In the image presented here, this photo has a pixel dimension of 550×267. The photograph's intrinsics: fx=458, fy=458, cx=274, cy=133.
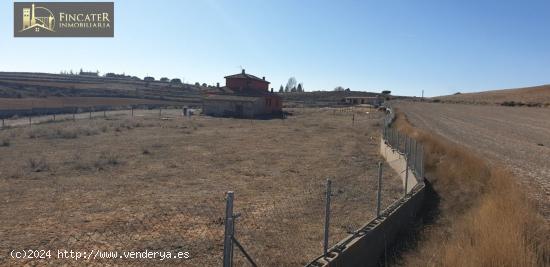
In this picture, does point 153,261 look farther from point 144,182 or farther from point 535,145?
point 535,145

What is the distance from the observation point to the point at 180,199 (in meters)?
12.4

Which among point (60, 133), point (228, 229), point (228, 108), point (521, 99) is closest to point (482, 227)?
point (228, 229)

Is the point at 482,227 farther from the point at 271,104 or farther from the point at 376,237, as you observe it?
the point at 271,104

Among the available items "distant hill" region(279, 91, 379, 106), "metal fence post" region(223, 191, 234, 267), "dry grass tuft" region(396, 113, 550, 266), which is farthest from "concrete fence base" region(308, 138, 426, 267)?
"distant hill" region(279, 91, 379, 106)

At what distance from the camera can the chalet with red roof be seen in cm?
6500

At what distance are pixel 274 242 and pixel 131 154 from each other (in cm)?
1492

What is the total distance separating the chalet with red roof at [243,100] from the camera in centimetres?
6500

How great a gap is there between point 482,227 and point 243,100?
58568 mm

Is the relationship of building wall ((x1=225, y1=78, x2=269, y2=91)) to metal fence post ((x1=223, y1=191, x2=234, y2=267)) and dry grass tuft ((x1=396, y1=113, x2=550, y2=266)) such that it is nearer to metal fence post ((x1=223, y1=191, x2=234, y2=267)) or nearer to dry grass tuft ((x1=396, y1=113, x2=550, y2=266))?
dry grass tuft ((x1=396, y1=113, x2=550, y2=266))

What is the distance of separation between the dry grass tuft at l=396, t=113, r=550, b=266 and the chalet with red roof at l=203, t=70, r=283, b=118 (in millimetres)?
51269

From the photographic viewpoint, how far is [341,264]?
6875 millimetres

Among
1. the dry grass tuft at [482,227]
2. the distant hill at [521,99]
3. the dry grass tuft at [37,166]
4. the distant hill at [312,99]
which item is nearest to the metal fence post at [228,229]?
the dry grass tuft at [482,227]

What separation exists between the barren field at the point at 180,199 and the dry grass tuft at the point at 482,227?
167 cm

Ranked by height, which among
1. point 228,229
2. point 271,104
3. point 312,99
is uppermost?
point 312,99
